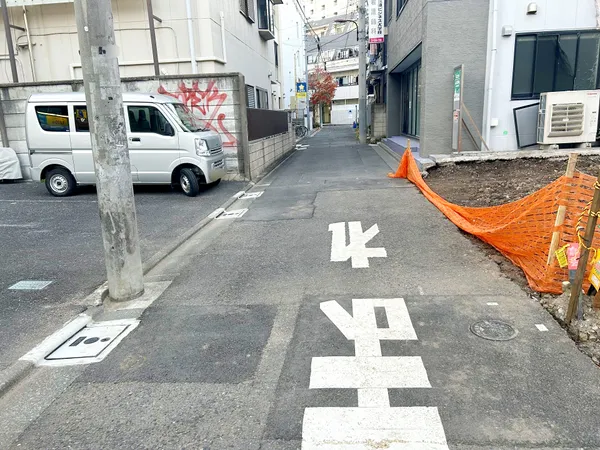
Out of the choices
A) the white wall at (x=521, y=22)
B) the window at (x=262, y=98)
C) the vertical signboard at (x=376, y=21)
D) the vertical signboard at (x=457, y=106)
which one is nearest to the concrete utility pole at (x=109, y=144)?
the vertical signboard at (x=457, y=106)

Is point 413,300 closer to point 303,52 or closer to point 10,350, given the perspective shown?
point 10,350

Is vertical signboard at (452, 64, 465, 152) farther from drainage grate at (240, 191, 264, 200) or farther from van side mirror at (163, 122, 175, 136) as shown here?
van side mirror at (163, 122, 175, 136)

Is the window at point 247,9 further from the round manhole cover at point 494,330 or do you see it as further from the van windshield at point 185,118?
the round manhole cover at point 494,330

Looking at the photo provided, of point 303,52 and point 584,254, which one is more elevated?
point 303,52

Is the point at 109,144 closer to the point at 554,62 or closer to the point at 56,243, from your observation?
the point at 56,243

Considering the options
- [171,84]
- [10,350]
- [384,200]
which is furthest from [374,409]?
[171,84]

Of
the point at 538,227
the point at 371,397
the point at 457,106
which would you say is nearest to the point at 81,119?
the point at 457,106

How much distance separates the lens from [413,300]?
14.3 ft

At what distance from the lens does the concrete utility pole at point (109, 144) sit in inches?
167

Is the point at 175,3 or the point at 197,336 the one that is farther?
the point at 175,3

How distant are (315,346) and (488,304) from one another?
70.8 inches

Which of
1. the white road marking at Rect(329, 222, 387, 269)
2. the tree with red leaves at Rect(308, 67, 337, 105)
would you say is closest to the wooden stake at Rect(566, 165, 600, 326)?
the white road marking at Rect(329, 222, 387, 269)

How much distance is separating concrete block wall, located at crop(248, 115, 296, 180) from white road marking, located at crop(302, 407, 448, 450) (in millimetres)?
9828

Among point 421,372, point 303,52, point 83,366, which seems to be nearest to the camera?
point 421,372
